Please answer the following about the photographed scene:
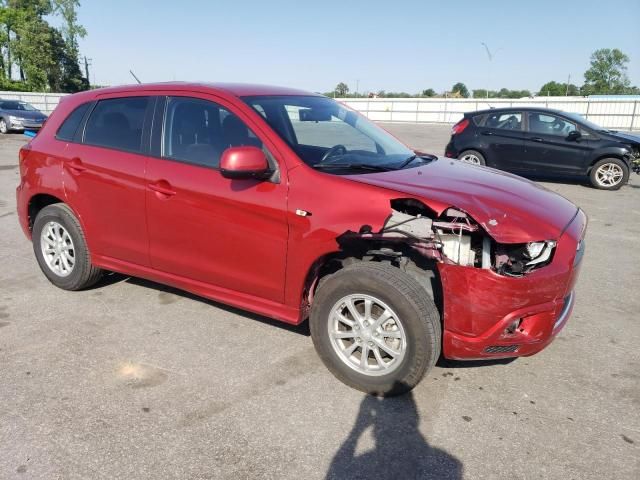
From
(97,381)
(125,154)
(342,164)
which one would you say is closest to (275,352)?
(97,381)

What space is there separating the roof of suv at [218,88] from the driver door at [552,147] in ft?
25.6

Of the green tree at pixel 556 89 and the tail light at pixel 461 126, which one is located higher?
the green tree at pixel 556 89

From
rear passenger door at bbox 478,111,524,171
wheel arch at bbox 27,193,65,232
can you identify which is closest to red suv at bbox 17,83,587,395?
wheel arch at bbox 27,193,65,232

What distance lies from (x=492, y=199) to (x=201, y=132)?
2047 mm

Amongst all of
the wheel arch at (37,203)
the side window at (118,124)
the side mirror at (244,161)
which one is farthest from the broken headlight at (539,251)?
the wheel arch at (37,203)

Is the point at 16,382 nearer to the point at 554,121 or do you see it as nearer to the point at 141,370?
the point at 141,370

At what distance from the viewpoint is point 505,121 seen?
1115 centimetres

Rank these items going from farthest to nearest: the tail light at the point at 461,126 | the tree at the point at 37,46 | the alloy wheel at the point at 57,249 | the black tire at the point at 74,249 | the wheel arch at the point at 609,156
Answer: the tree at the point at 37,46 < the tail light at the point at 461,126 < the wheel arch at the point at 609,156 < the alloy wheel at the point at 57,249 < the black tire at the point at 74,249

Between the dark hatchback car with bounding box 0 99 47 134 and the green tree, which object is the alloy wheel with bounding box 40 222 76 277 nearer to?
the dark hatchback car with bounding box 0 99 47 134

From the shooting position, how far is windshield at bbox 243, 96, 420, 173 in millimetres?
3535

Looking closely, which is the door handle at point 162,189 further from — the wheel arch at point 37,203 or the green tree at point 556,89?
the green tree at point 556,89

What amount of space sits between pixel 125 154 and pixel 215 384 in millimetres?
1917

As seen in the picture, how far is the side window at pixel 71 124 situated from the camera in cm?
443

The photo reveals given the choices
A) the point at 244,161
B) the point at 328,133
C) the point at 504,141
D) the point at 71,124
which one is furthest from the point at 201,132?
the point at 504,141
